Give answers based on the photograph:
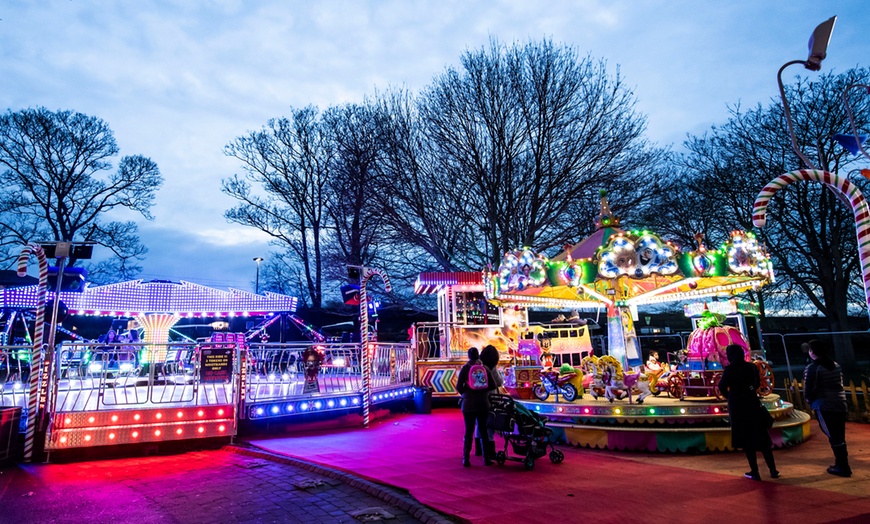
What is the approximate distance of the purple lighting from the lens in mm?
13477

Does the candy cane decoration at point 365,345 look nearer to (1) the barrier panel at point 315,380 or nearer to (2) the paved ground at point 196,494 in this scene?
(1) the barrier panel at point 315,380

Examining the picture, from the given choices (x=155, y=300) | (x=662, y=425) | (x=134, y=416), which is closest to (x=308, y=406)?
(x=134, y=416)

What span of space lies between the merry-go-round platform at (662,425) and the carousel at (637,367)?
0.02 meters

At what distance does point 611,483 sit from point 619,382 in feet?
11.2

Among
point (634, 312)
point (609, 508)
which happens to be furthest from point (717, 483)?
point (634, 312)

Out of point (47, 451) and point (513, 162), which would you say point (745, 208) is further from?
point (47, 451)

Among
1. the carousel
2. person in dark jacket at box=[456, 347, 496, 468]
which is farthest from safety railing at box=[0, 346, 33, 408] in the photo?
the carousel

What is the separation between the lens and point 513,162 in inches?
687

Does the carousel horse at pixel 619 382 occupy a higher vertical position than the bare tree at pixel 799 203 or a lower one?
lower

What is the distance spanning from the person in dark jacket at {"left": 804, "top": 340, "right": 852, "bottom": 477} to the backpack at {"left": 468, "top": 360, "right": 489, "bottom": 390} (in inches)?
149

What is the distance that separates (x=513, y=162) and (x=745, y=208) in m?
9.15

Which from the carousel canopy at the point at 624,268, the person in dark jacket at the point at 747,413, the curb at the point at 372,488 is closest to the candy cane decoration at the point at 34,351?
the curb at the point at 372,488

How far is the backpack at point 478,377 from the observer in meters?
6.64

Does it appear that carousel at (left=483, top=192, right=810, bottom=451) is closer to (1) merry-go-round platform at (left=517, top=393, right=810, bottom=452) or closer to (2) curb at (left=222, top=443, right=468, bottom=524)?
(1) merry-go-round platform at (left=517, top=393, right=810, bottom=452)
